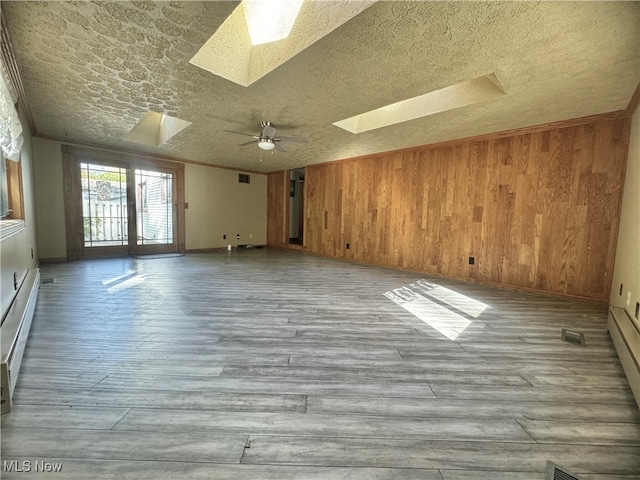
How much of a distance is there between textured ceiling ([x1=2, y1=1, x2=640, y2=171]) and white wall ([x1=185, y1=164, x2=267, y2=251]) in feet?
9.22

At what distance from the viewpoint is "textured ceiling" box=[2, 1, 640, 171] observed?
5.82 feet

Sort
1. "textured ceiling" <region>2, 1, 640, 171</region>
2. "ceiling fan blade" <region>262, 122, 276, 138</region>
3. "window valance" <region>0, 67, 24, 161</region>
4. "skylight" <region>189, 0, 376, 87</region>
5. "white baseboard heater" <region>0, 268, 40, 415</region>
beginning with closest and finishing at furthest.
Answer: "white baseboard heater" <region>0, 268, 40, 415</region> → "textured ceiling" <region>2, 1, 640, 171</region> → "skylight" <region>189, 0, 376, 87</region> → "window valance" <region>0, 67, 24, 161</region> → "ceiling fan blade" <region>262, 122, 276, 138</region>

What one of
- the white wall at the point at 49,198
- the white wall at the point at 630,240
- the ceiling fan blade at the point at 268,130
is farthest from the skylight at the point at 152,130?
the white wall at the point at 630,240

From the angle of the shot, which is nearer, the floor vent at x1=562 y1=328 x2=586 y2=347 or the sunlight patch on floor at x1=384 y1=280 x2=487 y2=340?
the floor vent at x1=562 y1=328 x2=586 y2=347

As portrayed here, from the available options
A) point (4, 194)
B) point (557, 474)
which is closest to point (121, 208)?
point (4, 194)

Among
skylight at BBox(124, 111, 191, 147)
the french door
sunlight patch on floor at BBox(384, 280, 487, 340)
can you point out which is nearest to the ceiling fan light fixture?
skylight at BBox(124, 111, 191, 147)

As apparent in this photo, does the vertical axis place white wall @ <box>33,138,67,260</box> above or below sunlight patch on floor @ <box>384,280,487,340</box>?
above

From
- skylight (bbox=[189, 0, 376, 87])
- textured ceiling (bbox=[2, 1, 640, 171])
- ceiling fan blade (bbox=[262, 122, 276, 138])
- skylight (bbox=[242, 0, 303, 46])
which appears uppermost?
skylight (bbox=[242, 0, 303, 46])

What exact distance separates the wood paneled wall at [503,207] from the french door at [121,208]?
4462mm

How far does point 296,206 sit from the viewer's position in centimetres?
863

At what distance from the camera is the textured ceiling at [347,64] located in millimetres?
1773

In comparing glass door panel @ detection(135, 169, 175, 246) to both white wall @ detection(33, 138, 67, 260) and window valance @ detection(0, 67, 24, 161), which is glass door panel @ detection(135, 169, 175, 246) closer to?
white wall @ detection(33, 138, 67, 260)

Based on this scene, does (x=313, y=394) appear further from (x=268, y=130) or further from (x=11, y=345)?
(x=268, y=130)

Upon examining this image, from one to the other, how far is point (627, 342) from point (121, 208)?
7742mm
